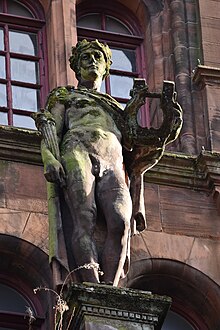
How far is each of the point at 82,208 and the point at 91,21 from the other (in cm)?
537

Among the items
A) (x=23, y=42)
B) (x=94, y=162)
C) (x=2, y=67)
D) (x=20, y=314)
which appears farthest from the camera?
(x=23, y=42)

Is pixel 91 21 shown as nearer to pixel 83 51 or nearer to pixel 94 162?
pixel 83 51

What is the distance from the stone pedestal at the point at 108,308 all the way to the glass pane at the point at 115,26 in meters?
6.72

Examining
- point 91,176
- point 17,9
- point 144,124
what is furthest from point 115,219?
point 17,9

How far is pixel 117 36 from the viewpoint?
27406 millimetres

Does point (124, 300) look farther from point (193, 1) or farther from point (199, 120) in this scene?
point (193, 1)

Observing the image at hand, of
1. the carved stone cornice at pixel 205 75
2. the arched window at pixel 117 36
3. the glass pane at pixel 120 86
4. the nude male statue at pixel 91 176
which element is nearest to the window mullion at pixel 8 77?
the arched window at pixel 117 36

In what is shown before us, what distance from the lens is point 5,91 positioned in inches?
1033

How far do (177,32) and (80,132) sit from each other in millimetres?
4353

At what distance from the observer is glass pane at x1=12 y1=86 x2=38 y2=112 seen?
26203mm

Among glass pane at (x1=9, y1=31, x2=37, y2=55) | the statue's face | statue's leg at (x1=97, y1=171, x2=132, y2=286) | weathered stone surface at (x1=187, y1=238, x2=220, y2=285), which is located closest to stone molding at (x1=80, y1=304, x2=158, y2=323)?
statue's leg at (x1=97, y1=171, x2=132, y2=286)

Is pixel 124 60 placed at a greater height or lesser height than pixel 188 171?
greater

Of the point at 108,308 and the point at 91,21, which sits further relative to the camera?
the point at 91,21

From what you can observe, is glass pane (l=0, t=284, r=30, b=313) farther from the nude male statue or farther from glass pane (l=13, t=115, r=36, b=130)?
glass pane (l=13, t=115, r=36, b=130)
